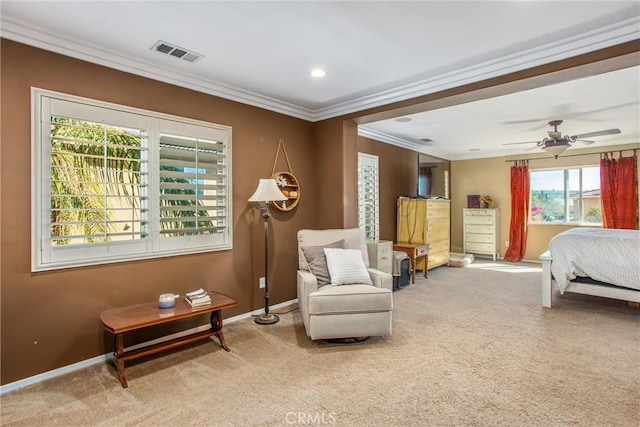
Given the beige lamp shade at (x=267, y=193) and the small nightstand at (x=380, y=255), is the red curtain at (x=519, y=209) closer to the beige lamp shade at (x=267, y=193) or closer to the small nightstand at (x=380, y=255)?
the small nightstand at (x=380, y=255)

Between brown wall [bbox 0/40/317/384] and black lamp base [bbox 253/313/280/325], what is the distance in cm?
22

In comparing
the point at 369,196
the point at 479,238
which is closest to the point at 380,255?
the point at 369,196

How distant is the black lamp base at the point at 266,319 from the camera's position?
11.2 ft

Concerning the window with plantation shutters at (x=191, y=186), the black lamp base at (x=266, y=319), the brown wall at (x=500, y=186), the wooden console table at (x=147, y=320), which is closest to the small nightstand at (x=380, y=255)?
the black lamp base at (x=266, y=319)

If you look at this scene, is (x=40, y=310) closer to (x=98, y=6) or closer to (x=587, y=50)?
(x=98, y=6)

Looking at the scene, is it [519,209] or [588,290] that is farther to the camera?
[519,209]

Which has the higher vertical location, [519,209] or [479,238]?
[519,209]

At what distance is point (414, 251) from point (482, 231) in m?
3.04

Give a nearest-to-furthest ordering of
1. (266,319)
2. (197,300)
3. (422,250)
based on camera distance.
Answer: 1. (197,300)
2. (266,319)
3. (422,250)

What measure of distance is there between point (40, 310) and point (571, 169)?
8.51 m

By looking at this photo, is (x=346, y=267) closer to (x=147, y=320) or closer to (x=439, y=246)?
(x=147, y=320)

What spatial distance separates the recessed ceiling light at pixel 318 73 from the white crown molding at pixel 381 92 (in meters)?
0.79

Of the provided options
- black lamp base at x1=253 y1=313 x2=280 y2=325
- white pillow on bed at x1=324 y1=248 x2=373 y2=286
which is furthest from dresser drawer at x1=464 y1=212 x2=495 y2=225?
black lamp base at x1=253 y1=313 x2=280 y2=325

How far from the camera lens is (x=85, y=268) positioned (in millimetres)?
2553
